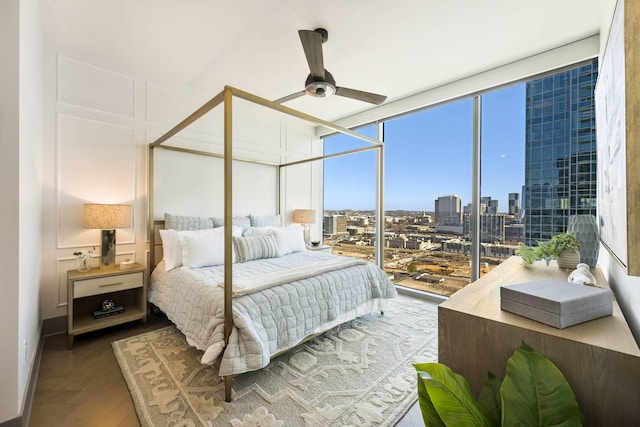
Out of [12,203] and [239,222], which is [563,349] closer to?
[12,203]

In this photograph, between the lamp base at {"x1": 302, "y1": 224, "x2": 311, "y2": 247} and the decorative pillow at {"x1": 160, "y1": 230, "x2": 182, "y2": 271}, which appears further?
the lamp base at {"x1": 302, "y1": 224, "x2": 311, "y2": 247}

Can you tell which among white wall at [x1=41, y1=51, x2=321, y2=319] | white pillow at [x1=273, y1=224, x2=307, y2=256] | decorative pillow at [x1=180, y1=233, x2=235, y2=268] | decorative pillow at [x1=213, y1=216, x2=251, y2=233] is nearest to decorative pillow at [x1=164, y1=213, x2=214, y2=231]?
decorative pillow at [x1=213, y1=216, x2=251, y2=233]

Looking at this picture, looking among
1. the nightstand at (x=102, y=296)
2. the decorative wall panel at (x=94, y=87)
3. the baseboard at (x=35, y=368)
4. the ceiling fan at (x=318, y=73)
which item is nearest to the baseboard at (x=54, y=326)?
the baseboard at (x=35, y=368)

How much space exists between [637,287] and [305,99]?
148 inches

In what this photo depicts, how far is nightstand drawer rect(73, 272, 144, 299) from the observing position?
2.53m

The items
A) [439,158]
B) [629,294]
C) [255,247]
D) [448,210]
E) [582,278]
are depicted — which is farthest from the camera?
[439,158]

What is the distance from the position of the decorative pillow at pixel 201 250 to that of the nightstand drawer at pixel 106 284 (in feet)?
1.67

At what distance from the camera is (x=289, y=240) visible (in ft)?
12.0

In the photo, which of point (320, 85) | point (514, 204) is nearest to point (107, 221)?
point (320, 85)

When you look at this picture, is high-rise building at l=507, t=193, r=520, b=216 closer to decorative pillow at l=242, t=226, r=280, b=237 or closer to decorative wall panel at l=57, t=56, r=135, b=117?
decorative pillow at l=242, t=226, r=280, b=237

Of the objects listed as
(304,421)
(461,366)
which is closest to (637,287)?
(461,366)

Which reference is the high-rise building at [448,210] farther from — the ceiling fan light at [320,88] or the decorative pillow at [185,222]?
the decorative pillow at [185,222]

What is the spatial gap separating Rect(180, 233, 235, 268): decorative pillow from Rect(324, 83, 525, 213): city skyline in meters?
2.53

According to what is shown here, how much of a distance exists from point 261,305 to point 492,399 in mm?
1502
